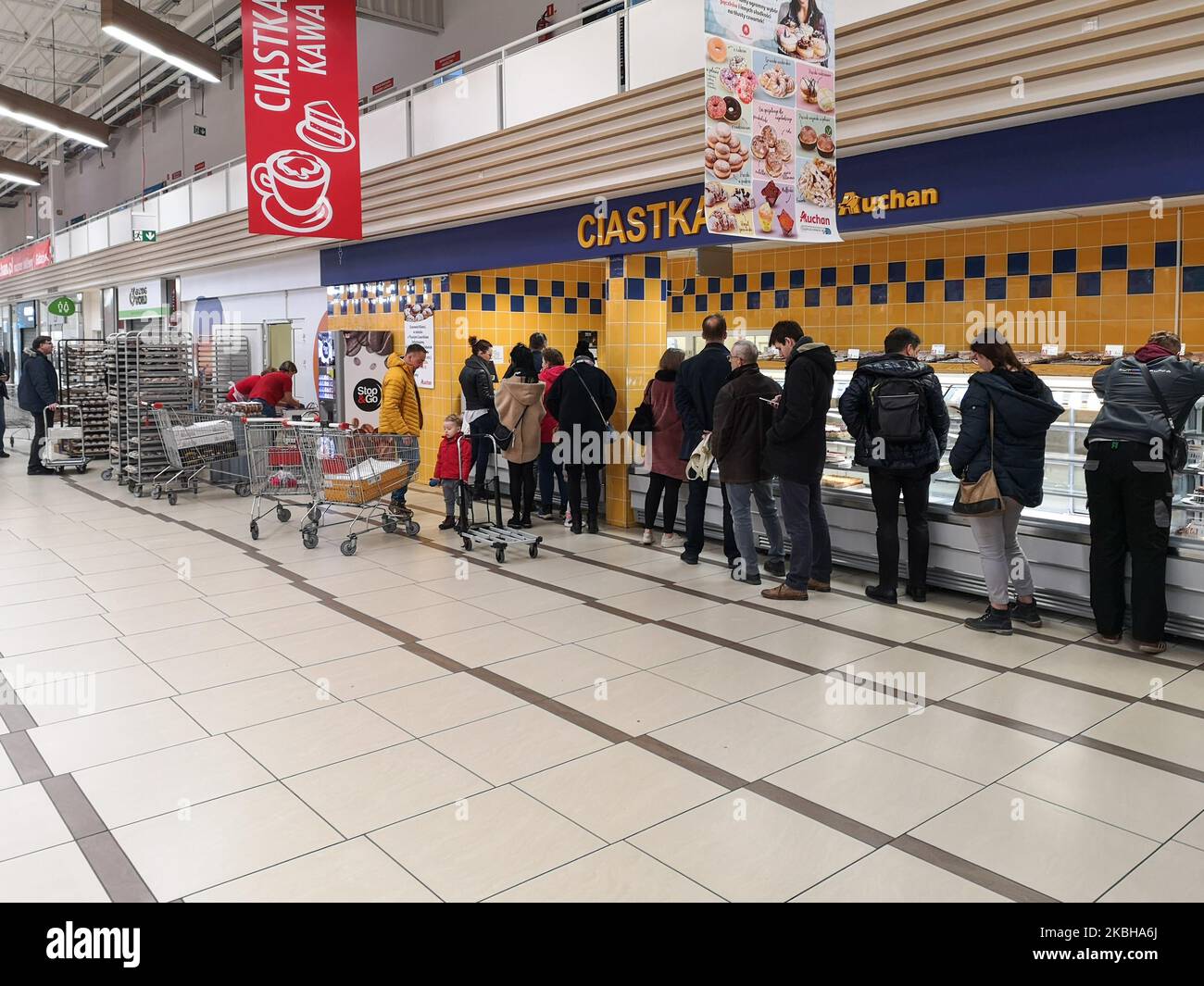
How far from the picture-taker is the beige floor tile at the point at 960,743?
3.66 m

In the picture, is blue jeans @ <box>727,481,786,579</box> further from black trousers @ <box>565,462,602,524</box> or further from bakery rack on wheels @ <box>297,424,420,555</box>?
bakery rack on wheels @ <box>297,424,420,555</box>

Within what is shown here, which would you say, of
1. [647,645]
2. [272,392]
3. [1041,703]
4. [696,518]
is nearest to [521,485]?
[696,518]

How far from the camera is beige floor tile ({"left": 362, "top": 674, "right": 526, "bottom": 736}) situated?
4137mm

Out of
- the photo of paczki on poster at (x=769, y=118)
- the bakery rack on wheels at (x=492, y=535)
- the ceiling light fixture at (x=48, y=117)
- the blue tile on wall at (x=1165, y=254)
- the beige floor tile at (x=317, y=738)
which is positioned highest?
the ceiling light fixture at (x=48, y=117)

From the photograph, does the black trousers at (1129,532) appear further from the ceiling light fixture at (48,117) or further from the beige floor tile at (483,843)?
the ceiling light fixture at (48,117)

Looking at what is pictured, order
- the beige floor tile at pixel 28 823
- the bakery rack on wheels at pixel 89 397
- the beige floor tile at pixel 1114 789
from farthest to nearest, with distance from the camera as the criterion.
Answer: the bakery rack on wheels at pixel 89 397
the beige floor tile at pixel 1114 789
the beige floor tile at pixel 28 823

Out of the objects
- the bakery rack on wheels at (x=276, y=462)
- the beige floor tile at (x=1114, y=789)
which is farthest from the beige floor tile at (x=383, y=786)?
the bakery rack on wheels at (x=276, y=462)

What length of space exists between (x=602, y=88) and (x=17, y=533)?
6.55 metres

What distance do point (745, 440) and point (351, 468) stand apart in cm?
342

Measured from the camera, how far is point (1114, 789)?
346 centimetres

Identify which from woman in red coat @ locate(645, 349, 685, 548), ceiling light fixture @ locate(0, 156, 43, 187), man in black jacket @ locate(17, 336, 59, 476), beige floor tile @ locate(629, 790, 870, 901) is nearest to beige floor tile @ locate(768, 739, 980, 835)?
beige floor tile @ locate(629, 790, 870, 901)

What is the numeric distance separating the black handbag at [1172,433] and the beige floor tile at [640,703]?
273 centimetres

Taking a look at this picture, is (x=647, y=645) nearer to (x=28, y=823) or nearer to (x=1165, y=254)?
(x=28, y=823)

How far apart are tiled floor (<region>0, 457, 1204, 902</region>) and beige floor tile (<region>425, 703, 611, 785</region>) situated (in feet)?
0.05
